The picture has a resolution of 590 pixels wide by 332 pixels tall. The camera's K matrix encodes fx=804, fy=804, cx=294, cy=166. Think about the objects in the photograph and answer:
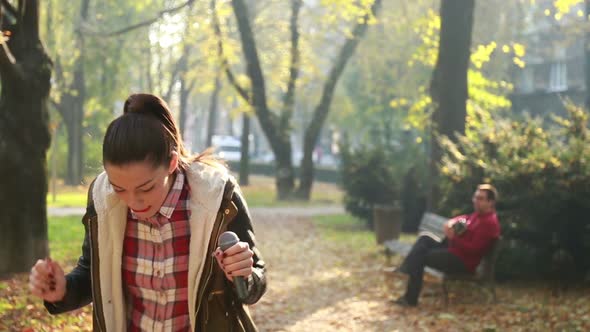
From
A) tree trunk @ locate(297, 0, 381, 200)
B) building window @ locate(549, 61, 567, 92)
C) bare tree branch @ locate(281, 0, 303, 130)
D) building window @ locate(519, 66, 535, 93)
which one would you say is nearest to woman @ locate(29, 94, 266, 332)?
tree trunk @ locate(297, 0, 381, 200)

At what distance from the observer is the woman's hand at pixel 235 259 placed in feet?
7.69

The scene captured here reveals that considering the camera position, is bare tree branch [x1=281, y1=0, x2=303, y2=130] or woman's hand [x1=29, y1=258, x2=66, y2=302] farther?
bare tree branch [x1=281, y1=0, x2=303, y2=130]

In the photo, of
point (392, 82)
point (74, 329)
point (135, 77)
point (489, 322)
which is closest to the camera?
point (74, 329)

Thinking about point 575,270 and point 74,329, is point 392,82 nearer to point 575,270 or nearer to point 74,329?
point 575,270

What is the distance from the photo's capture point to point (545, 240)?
9766mm

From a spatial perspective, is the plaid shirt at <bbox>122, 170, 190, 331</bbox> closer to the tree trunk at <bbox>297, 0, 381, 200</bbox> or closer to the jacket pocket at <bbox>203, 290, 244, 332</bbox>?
the jacket pocket at <bbox>203, 290, 244, 332</bbox>

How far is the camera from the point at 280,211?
21.9 m

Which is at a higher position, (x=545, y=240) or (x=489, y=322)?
(x=545, y=240)

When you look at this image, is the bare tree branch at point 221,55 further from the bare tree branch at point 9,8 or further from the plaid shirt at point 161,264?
the plaid shirt at point 161,264

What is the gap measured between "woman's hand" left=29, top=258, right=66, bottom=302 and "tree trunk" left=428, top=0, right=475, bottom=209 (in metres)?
10.6

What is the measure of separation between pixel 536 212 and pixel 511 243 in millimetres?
496

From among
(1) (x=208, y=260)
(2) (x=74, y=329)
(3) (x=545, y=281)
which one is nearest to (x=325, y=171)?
(3) (x=545, y=281)

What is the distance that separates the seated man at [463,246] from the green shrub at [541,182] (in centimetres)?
123

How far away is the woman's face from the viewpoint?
248cm
